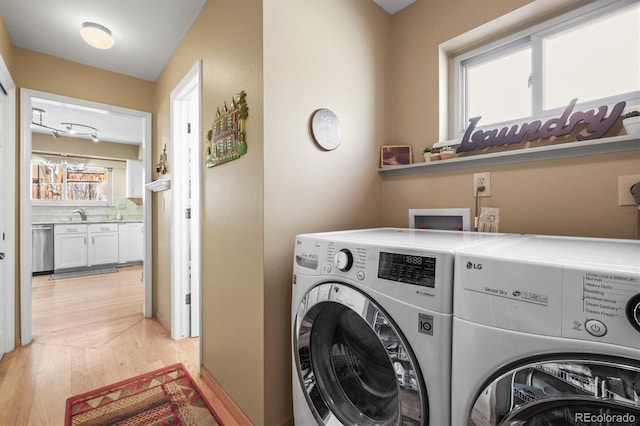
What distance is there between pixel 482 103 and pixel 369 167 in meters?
0.76

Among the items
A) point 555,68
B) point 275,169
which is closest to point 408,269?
point 275,169

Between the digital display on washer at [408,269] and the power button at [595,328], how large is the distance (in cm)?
30

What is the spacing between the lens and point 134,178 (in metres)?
6.06

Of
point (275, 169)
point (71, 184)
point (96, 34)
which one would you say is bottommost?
point (275, 169)

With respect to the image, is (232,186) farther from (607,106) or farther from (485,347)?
(607,106)

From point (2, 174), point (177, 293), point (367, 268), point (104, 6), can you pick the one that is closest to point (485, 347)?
point (367, 268)

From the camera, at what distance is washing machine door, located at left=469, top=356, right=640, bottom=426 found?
1.63 ft

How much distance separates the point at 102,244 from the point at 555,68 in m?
6.72

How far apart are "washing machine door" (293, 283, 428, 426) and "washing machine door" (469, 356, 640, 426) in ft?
0.85

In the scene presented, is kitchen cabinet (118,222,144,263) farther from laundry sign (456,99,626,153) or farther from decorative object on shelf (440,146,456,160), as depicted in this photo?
laundry sign (456,99,626,153)

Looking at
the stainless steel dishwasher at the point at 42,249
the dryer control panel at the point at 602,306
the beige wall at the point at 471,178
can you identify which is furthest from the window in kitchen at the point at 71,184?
the dryer control panel at the point at 602,306

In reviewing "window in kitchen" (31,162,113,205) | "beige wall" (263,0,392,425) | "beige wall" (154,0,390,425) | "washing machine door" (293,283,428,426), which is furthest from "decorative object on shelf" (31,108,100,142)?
"washing machine door" (293,283,428,426)

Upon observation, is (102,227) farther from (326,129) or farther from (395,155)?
(395,155)

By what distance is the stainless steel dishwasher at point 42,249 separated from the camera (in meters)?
4.89
